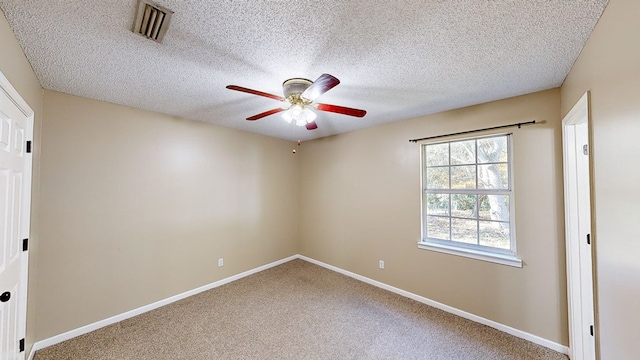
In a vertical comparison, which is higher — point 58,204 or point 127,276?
point 58,204

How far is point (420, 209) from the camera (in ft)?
9.62

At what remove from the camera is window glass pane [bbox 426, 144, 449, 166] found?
2.86m

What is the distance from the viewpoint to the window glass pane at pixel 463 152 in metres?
2.65

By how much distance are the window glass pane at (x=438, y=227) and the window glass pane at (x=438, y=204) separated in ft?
0.25

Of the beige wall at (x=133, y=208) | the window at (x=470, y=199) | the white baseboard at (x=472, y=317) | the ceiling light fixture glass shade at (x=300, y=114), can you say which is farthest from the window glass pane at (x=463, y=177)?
the beige wall at (x=133, y=208)

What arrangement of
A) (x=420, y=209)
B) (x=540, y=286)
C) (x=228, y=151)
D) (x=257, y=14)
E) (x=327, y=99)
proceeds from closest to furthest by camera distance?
(x=257, y=14)
(x=540, y=286)
(x=327, y=99)
(x=420, y=209)
(x=228, y=151)

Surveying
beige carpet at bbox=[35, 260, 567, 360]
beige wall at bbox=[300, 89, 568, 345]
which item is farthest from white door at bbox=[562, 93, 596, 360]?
beige carpet at bbox=[35, 260, 567, 360]

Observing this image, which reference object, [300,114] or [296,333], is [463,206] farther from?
[296,333]

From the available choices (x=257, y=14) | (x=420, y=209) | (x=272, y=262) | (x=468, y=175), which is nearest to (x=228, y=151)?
(x=272, y=262)

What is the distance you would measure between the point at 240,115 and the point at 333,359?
288cm

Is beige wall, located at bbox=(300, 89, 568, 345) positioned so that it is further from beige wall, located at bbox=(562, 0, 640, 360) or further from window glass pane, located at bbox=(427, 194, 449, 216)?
beige wall, located at bbox=(562, 0, 640, 360)

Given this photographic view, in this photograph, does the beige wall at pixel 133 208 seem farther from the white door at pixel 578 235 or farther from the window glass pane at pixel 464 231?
the white door at pixel 578 235

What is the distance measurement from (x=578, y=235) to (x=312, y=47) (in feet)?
8.54

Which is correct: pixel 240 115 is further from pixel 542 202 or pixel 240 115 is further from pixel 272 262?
pixel 542 202
